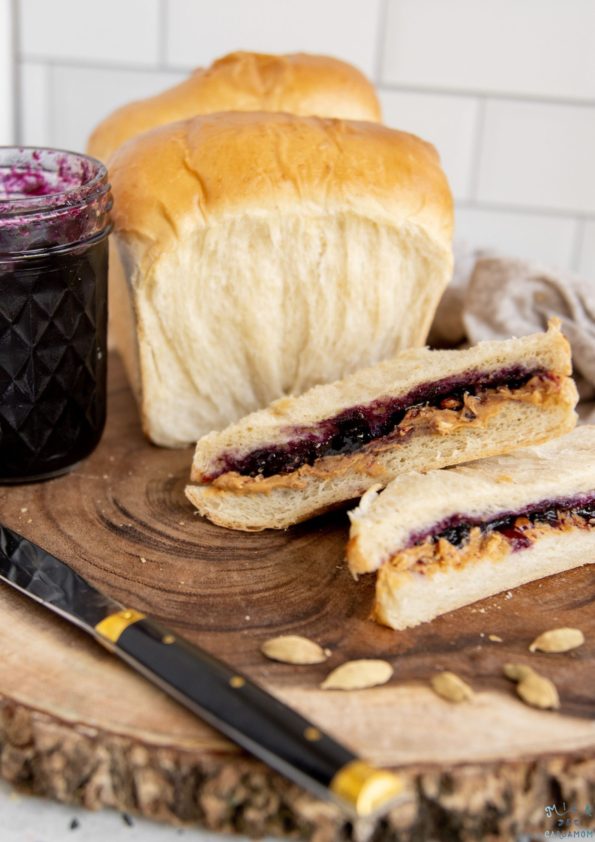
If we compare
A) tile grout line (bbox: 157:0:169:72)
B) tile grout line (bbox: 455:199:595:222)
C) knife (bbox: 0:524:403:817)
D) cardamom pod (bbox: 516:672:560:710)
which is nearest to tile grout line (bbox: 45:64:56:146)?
tile grout line (bbox: 157:0:169:72)

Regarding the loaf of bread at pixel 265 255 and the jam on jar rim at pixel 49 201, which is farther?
the loaf of bread at pixel 265 255

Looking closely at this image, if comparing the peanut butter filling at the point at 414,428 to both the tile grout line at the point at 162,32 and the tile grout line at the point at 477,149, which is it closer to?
the tile grout line at the point at 477,149

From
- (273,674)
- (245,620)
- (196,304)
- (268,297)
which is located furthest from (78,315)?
(273,674)

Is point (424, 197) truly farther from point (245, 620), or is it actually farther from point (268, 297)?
point (245, 620)

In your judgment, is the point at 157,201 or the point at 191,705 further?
the point at 157,201

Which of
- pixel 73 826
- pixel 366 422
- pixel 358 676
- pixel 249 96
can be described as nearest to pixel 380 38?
pixel 249 96

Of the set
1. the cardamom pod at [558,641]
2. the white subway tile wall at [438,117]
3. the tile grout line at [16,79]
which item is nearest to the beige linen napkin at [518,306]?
the cardamom pod at [558,641]

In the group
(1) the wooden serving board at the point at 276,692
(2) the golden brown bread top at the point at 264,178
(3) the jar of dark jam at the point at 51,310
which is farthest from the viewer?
(2) the golden brown bread top at the point at 264,178

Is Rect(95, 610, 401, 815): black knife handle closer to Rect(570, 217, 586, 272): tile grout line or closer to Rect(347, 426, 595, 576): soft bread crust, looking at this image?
Rect(347, 426, 595, 576): soft bread crust
